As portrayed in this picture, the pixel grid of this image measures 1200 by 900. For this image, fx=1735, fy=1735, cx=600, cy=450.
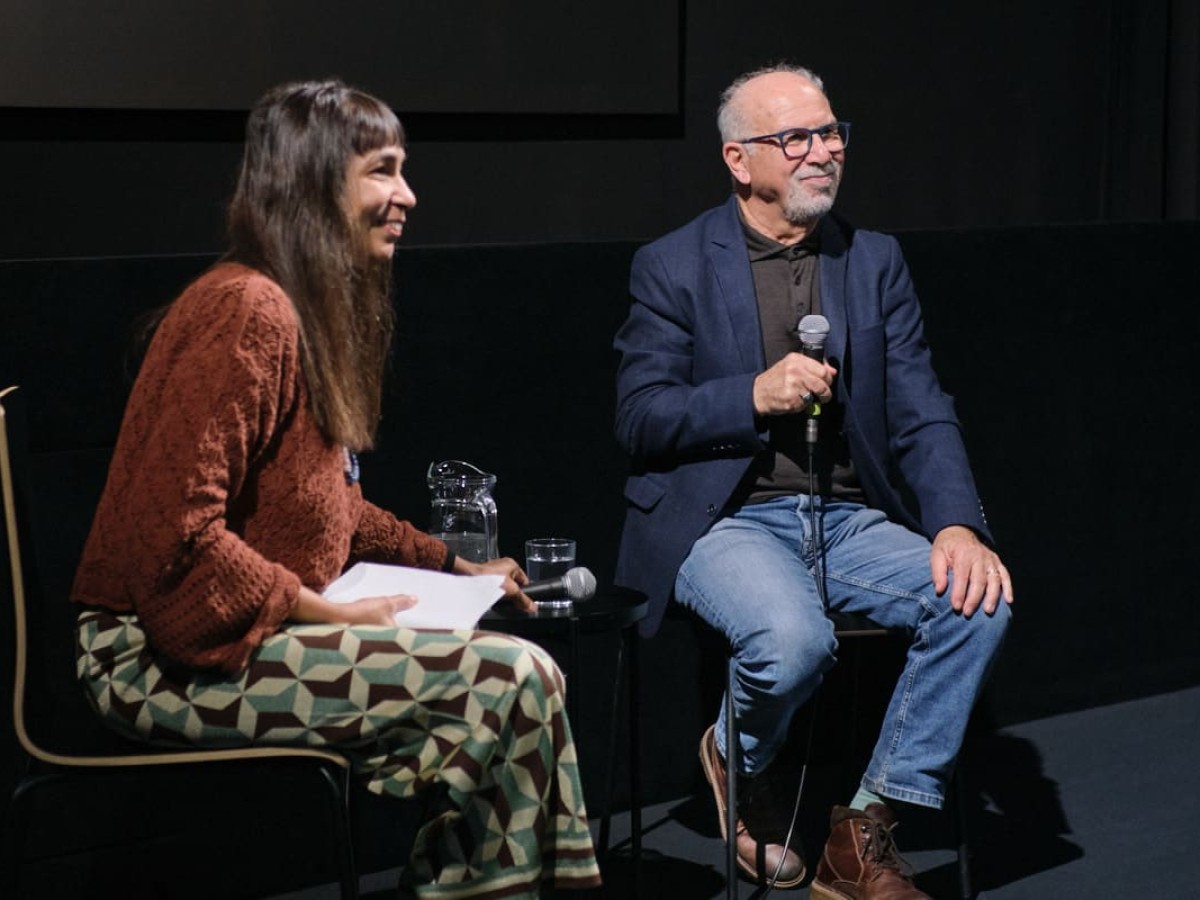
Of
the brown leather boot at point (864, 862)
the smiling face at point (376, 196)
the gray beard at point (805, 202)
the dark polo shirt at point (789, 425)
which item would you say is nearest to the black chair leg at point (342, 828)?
the smiling face at point (376, 196)

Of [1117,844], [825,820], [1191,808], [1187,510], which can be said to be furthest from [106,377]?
[1187,510]

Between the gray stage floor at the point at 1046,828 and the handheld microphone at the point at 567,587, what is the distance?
531mm

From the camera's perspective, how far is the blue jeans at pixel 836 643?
2.78 meters

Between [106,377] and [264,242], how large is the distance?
69 centimetres

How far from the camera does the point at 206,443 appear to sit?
6.79 ft

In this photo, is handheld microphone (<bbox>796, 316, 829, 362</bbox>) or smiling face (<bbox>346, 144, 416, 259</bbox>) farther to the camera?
handheld microphone (<bbox>796, 316, 829, 362</bbox>)

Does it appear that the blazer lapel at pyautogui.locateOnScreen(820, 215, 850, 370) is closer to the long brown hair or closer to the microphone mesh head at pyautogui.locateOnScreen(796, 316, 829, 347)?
the microphone mesh head at pyautogui.locateOnScreen(796, 316, 829, 347)

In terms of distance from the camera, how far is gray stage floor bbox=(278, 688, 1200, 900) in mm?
3057

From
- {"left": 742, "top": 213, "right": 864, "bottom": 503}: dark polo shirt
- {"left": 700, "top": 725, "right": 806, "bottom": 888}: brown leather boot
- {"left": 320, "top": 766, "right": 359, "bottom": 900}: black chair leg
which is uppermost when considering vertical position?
{"left": 742, "top": 213, "right": 864, "bottom": 503}: dark polo shirt

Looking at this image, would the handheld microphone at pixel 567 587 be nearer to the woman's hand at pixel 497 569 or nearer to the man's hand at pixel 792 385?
the woman's hand at pixel 497 569

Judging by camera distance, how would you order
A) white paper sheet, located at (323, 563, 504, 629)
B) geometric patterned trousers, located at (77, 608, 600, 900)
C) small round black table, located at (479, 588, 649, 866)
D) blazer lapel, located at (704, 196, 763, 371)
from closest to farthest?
1. geometric patterned trousers, located at (77, 608, 600, 900)
2. white paper sheet, located at (323, 563, 504, 629)
3. small round black table, located at (479, 588, 649, 866)
4. blazer lapel, located at (704, 196, 763, 371)

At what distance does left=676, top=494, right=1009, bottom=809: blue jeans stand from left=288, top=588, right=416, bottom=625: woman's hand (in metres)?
0.74

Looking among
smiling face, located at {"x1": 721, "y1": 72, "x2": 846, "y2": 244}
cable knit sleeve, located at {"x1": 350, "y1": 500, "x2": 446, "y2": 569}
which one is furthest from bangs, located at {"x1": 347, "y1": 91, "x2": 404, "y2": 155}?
smiling face, located at {"x1": 721, "y1": 72, "x2": 846, "y2": 244}

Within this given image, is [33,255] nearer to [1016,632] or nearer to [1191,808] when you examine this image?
[1016,632]
